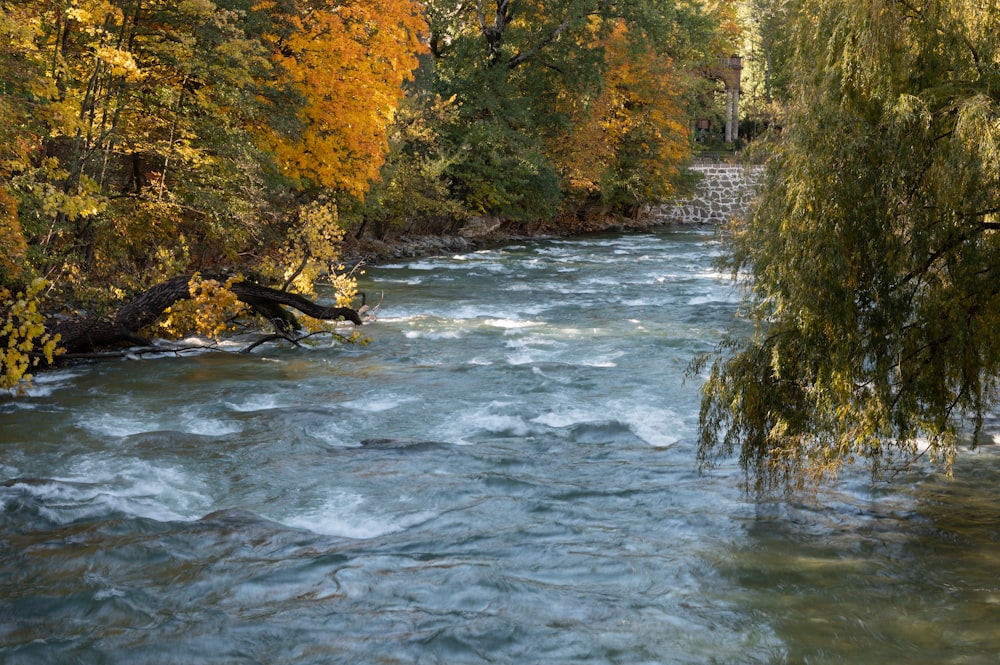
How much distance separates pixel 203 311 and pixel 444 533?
7647 millimetres

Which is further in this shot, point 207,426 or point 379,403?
point 379,403

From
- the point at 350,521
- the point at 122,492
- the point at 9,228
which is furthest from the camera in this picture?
the point at 9,228

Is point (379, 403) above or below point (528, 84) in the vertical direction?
below

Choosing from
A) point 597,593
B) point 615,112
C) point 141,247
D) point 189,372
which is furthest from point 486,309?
point 615,112

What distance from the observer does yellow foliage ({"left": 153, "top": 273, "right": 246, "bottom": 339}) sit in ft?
46.7

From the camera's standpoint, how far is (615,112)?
4338 cm

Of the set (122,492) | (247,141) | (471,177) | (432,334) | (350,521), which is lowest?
(432,334)

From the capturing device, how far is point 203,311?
14.5 meters

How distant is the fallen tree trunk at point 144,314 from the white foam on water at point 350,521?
21.8 ft

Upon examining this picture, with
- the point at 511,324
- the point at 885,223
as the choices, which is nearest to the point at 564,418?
the point at 885,223

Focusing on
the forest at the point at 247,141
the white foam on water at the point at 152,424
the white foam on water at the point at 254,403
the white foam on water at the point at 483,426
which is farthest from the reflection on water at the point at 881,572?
the white foam on water at the point at 254,403

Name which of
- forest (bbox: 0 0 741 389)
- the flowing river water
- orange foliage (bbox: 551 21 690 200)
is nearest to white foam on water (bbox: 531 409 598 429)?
the flowing river water

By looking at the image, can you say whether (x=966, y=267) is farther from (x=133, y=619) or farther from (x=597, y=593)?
(x=133, y=619)

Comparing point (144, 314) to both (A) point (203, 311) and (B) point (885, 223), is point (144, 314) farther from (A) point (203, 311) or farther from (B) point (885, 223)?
(B) point (885, 223)
